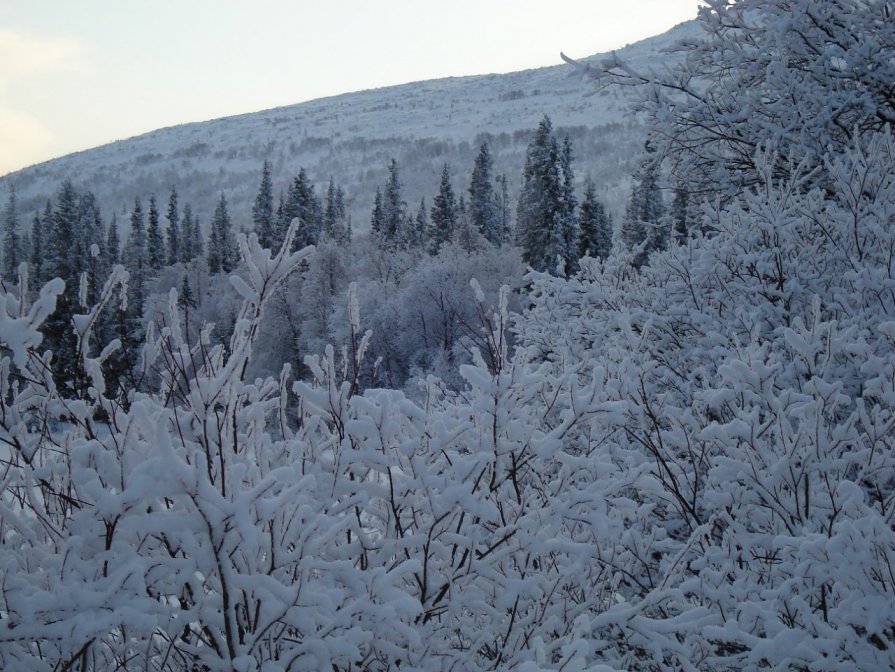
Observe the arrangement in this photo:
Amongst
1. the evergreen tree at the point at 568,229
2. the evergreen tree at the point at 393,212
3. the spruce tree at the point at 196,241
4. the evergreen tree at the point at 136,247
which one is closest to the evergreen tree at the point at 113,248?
the evergreen tree at the point at 136,247

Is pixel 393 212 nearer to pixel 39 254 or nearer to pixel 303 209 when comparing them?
pixel 303 209

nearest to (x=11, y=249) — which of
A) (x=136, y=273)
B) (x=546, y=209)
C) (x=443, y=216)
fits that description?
(x=136, y=273)

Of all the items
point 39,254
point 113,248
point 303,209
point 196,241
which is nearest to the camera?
point 303,209

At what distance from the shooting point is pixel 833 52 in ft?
19.0

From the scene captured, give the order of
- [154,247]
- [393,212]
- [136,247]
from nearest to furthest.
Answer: [393,212] < [136,247] < [154,247]

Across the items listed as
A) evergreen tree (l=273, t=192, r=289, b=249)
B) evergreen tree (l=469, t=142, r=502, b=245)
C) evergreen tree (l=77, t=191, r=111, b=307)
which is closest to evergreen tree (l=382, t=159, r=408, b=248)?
evergreen tree (l=469, t=142, r=502, b=245)

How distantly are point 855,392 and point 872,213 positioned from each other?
1.49 metres

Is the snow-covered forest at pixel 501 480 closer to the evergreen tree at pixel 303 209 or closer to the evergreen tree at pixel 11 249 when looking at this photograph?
the evergreen tree at pixel 303 209

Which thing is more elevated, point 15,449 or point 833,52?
point 833,52

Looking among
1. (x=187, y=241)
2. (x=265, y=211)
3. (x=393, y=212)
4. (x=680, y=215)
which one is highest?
(x=265, y=211)

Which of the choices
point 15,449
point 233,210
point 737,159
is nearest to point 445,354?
point 737,159

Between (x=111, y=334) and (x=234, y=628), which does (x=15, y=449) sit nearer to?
(x=234, y=628)

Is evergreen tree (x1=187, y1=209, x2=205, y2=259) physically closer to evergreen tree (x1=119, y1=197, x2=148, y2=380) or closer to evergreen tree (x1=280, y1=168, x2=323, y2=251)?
evergreen tree (x1=119, y1=197, x2=148, y2=380)

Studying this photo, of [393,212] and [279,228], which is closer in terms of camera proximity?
[279,228]
